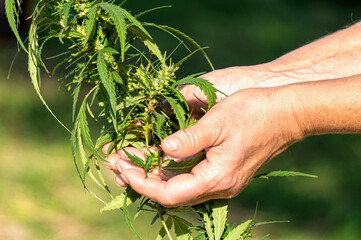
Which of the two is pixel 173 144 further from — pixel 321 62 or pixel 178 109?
pixel 321 62

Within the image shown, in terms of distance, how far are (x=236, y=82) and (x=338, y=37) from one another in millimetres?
603

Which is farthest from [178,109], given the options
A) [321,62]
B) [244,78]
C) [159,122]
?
[321,62]

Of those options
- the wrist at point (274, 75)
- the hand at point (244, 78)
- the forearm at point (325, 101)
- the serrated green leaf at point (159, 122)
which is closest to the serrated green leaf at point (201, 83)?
the serrated green leaf at point (159, 122)

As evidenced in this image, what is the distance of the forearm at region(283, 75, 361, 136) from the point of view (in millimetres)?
1834

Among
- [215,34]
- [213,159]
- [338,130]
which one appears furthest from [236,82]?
[215,34]

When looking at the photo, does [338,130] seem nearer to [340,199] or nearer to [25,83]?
[340,199]

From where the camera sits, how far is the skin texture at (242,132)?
63.7 inches

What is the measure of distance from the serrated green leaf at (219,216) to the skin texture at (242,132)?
0.11ft

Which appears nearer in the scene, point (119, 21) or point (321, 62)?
point (119, 21)

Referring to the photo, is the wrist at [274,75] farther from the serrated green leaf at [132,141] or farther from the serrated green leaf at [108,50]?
the serrated green leaf at [108,50]

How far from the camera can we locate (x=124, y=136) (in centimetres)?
171

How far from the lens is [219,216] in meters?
1.65

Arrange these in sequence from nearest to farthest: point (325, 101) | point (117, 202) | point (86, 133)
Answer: point (86, 133) → point (117, 202) → point (325, 101)

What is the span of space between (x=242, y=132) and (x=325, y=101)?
1.15 ft
